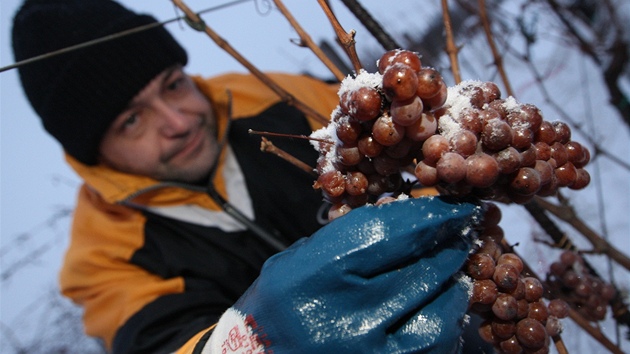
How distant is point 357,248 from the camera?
627 millimetres

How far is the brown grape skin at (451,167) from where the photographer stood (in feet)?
1.81

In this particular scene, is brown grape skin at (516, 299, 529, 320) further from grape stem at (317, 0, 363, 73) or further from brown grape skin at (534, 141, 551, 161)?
grape stem at (317, 0, 363, 73)

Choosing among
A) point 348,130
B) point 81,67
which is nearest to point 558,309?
point 348,130

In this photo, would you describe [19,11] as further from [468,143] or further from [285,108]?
[468,143]

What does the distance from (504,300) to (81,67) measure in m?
1.55

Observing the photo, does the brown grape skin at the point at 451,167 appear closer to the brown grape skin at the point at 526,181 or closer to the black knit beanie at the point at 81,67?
the brown grape skin at the point at 526,181

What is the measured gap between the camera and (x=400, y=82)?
20.9 inches

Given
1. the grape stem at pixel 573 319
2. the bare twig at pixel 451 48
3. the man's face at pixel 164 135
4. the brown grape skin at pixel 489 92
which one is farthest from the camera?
the man's face at pixel 164 135

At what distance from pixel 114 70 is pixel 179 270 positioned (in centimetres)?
75

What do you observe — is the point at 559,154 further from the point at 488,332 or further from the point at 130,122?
the point at 130,122

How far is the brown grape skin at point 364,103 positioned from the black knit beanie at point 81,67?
4.13ft

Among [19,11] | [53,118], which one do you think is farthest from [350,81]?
[19,11]

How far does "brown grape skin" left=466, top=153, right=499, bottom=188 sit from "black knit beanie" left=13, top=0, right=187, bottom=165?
4.47 feet

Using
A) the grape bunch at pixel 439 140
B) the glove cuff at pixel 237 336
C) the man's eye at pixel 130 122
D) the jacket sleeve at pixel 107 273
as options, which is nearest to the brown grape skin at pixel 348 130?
the grape bunch at pixel 439 140
